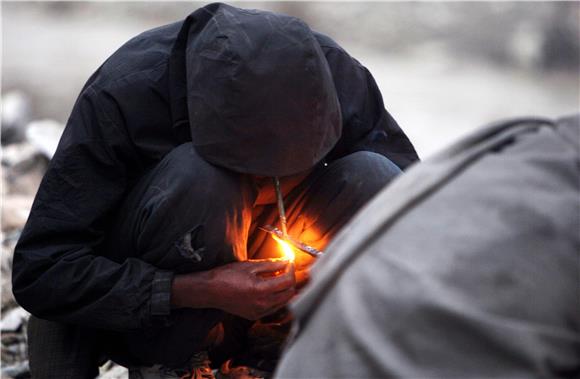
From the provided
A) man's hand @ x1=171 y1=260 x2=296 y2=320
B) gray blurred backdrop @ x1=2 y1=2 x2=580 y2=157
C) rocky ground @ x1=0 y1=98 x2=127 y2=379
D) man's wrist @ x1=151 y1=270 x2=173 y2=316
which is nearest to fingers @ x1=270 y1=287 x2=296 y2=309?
man's hand @ x1=171 y1=260 x2=296 y2=320

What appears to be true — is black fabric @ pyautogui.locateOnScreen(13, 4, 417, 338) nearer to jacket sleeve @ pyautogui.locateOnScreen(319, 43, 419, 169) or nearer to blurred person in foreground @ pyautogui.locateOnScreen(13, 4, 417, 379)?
blurred person in foreground @ pyautogui.locateOnScreen(13, 4, 417, 379)

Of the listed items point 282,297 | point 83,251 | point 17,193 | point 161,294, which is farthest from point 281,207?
point 17,193

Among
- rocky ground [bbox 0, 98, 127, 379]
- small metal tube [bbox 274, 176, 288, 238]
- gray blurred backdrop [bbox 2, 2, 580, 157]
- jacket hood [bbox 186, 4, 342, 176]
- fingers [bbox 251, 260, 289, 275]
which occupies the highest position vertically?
jacket hood [bbox 186, 4, 342, 176]

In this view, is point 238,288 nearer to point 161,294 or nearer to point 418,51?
point 161,294

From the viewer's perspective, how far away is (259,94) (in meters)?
2.05

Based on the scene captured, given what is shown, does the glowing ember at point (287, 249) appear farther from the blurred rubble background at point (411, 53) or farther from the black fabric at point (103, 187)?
the blurred rubble background at point (411, 53)

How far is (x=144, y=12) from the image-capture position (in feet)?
29.0

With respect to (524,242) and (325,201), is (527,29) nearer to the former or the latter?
(325,201)

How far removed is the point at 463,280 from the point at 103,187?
3.96ft

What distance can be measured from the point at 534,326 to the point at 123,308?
1.19 meters

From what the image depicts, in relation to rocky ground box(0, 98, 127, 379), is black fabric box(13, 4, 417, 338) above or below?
above

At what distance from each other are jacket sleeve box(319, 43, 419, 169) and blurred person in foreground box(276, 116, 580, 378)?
3.53ft

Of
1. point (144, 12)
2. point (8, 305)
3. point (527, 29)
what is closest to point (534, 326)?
point (8, 305)

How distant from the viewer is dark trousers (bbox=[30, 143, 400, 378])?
2.13 metres
